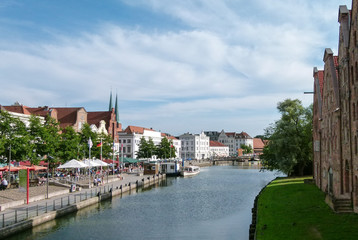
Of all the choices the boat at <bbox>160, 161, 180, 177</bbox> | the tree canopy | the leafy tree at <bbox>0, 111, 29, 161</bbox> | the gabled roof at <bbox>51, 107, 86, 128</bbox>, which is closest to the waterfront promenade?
the leafy tree at <bbox>0, 111, 29, 161</bbox>

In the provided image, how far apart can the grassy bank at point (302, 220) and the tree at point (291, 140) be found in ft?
72.0

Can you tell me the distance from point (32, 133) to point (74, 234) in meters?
27.5

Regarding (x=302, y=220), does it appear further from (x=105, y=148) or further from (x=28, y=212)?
(x=105, y=148)

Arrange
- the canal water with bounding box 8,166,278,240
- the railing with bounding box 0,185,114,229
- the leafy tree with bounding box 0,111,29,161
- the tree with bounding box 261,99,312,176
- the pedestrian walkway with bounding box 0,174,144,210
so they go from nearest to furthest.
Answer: the railing with bounding box 0,185,114,229 → the canal water with bounding box 8,166,278,240 → the pedestrian walkway with bounding box 0,174,144,210 → the leafy tree with bounding box 0,111,29,161 → the tree with bounding box 261,99,312,176

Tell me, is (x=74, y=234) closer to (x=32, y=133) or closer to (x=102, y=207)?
(x=102, y=207)

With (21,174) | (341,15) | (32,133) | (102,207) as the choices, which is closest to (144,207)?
(102,207)

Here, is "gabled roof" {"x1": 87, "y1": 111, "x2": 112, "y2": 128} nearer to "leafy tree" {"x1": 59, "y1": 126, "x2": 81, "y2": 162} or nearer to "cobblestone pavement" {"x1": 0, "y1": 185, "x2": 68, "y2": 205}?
"leafy tree" {"x1": 59, "y1": 126, "x2": 81, "y2": 162}

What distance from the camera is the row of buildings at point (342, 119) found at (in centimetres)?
2569

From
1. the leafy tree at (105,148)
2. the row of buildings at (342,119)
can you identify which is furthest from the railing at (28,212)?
the leafy tree at (105,148)

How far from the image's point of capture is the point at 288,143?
5825 centimetres

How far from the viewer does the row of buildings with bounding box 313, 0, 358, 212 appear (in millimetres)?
25688

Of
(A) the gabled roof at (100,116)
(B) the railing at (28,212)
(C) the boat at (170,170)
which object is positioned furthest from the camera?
(A) the gabled roof at (100,116)

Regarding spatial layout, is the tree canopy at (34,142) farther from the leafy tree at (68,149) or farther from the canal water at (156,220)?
the canal water at (156,220)

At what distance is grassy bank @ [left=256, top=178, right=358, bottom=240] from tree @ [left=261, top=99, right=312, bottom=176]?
22.0 m
